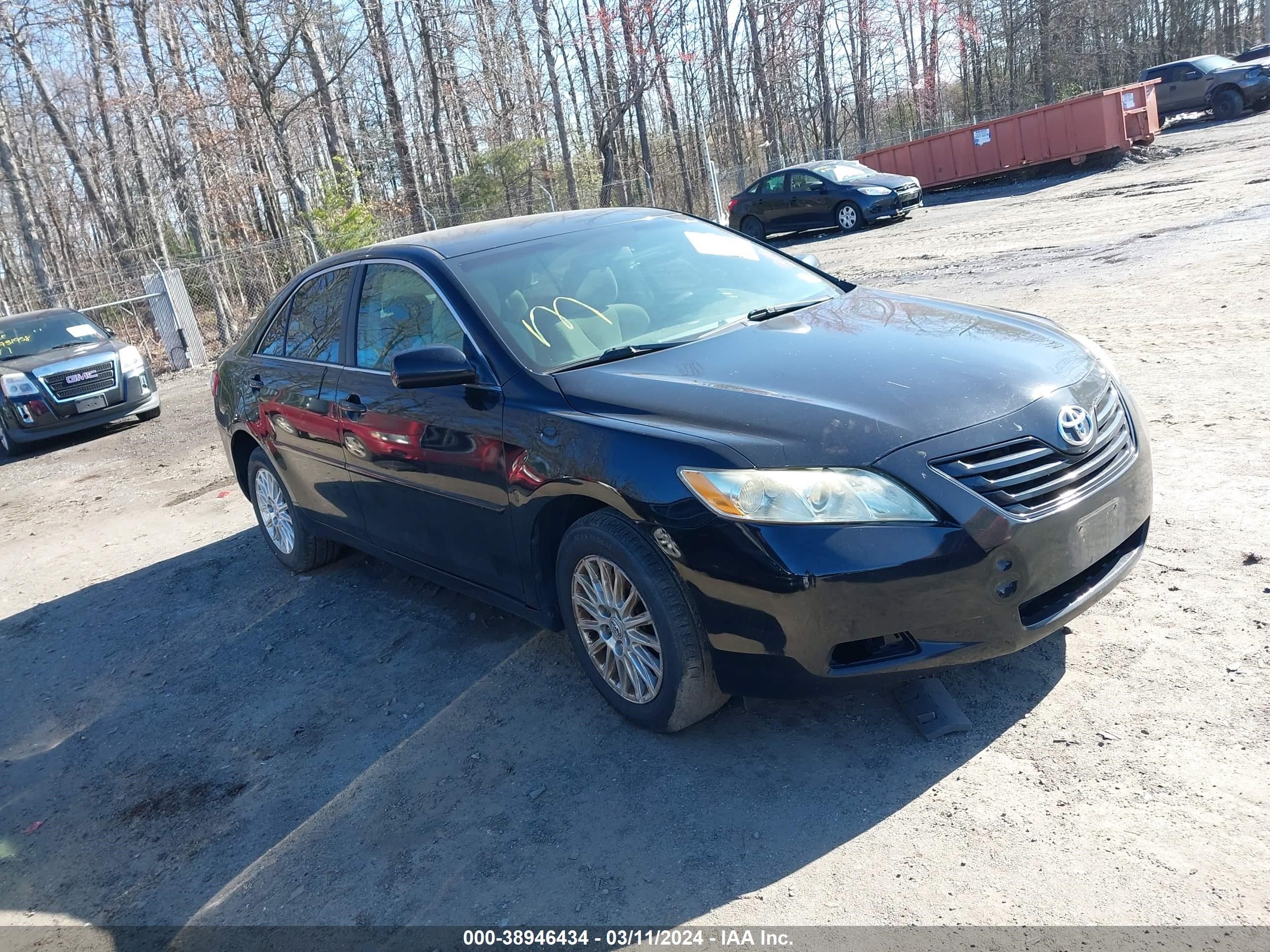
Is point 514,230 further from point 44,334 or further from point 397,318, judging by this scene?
point 44,334

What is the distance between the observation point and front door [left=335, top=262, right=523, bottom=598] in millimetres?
3957

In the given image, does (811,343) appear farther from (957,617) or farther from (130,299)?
(130,299)

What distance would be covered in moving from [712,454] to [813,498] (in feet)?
1.11

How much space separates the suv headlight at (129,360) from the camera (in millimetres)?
12898

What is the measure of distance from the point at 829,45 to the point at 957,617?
42.5 meters

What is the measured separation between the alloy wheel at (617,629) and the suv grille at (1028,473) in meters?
1.11

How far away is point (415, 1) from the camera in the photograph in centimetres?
3161

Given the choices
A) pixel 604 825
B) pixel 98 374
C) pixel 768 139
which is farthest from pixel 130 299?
pixel 768 139

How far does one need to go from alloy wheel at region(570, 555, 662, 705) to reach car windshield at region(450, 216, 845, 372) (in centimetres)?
84

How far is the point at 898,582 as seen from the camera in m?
2.93

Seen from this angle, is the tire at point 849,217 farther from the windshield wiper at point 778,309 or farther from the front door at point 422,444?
the front door at point 422,444

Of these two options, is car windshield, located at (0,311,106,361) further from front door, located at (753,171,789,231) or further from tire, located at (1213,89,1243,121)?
tire, located at (1213,89,1243,121)

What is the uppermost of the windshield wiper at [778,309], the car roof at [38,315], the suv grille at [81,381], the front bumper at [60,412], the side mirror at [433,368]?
the car roof at [38,315]

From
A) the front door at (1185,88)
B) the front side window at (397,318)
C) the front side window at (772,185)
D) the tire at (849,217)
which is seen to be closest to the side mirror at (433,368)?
the front side window at (397,318)
